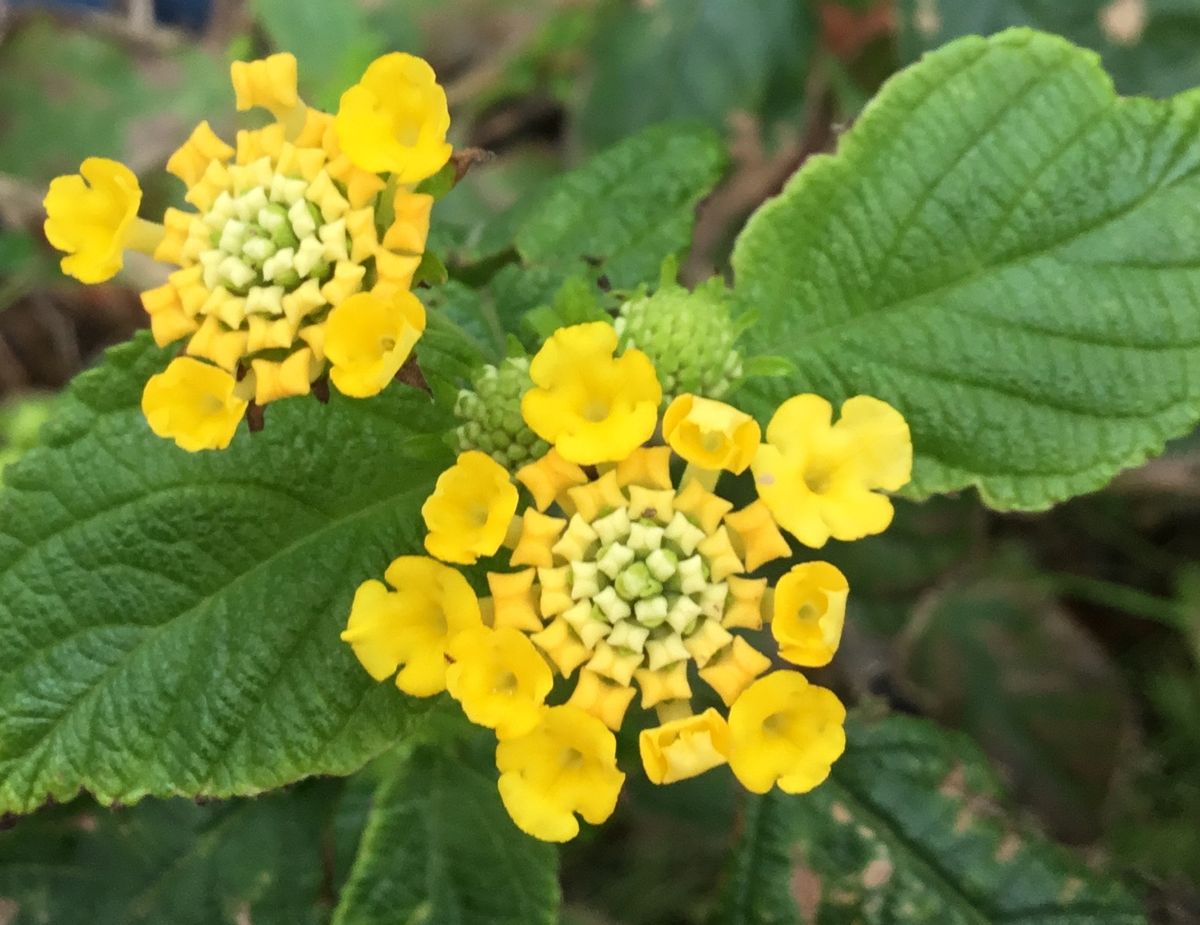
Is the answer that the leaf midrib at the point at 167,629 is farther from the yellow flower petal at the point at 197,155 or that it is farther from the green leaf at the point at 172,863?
the green leaf at the point at 172,863

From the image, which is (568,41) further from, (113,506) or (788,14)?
(113,506)

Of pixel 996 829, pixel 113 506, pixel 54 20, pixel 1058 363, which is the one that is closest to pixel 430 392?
pixel 113 506

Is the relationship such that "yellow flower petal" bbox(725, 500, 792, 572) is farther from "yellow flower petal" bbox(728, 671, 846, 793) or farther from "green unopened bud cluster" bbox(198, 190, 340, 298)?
"green unopened bud cluster" bbox(198, 190, 340, 298)

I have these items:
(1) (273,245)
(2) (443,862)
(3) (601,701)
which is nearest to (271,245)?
(1) (273,245)

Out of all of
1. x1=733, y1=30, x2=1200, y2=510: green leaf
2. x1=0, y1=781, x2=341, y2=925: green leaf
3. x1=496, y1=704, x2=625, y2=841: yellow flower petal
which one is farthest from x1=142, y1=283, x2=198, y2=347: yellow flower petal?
x1=0, y1=781, x2=341, y2=925: green leaf

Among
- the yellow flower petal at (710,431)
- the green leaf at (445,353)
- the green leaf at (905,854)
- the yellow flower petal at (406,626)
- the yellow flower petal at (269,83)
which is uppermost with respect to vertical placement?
the yellow flower petal at (269,83)

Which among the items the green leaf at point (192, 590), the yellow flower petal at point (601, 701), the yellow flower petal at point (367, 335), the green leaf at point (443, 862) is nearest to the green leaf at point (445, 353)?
the green leaf at point (192, 590)
